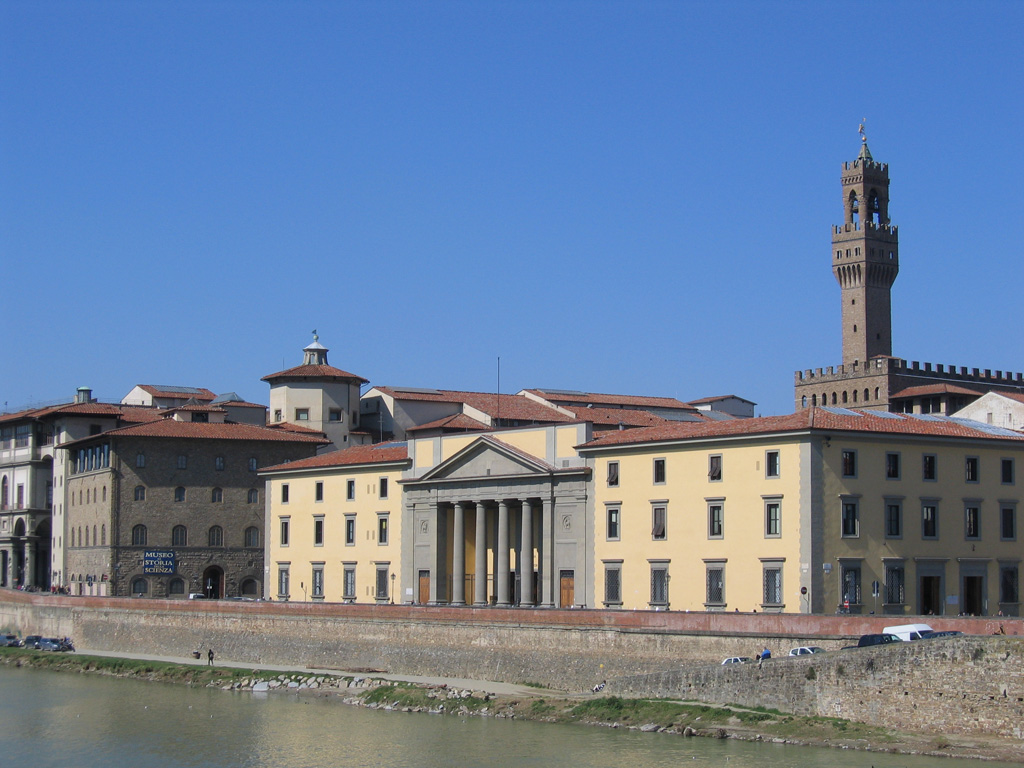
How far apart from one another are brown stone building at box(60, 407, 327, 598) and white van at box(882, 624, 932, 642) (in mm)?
53211

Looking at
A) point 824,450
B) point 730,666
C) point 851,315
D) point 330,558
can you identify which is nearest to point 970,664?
point 730,666

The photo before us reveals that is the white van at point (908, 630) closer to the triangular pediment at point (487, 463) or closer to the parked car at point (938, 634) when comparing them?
the parked car at point (938, 634)

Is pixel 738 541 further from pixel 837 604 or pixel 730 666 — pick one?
pixel 730 666

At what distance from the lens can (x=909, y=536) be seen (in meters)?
57.5

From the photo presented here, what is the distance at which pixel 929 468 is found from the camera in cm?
5853

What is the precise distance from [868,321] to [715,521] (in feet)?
245

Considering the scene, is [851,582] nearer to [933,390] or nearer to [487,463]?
[487,463]

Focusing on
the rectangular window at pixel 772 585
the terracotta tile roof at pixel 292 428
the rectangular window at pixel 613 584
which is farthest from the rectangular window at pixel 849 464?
the terracotta tile roof at pixel 292 428

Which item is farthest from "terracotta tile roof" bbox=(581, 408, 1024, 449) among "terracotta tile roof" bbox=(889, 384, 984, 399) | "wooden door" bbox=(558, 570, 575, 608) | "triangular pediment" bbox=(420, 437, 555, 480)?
"terracotta tile roof" bbox=(889, 384, 984, 399)

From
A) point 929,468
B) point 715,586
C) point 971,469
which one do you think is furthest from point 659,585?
point 971,469

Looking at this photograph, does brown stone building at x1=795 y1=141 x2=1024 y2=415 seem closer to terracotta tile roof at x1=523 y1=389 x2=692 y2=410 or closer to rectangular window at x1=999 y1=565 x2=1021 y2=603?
terracotta tile roof at x1=523 y1=389 x2=692 y2=410

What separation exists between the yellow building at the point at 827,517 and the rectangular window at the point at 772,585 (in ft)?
0.15

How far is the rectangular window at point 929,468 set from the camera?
5844 centimetres

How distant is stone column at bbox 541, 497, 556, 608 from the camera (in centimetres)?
6694
